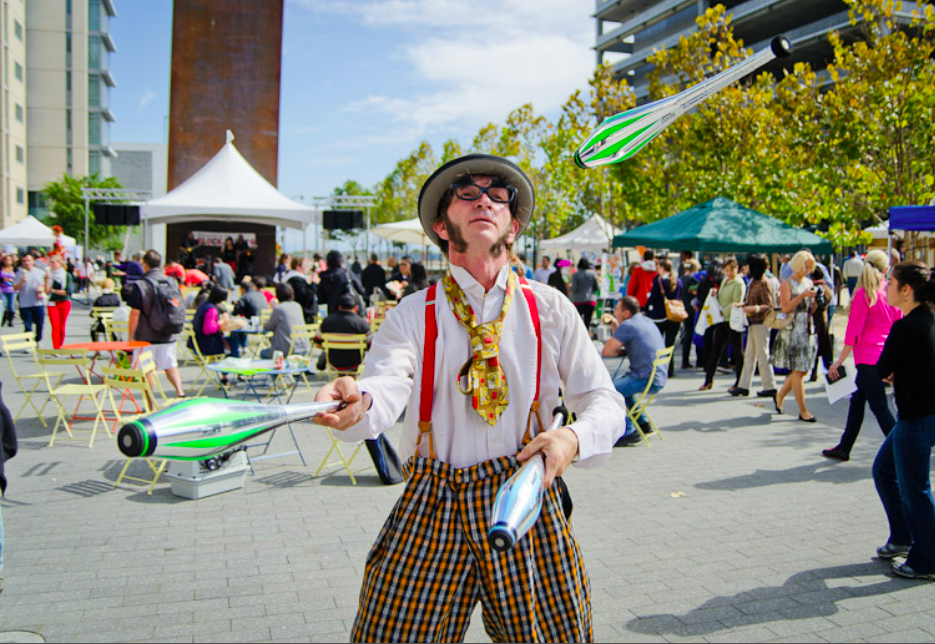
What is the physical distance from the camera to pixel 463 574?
2.02 m

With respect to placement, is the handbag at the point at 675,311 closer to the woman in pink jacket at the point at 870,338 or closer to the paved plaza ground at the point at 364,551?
the paved plaza ground at the point at 364,551

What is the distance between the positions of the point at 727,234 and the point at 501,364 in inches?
406

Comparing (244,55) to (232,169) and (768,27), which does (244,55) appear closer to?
(232,169)

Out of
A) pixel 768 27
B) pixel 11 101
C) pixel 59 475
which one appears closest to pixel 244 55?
pixel 59 475

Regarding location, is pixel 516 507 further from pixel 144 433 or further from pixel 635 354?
pixel 635 354

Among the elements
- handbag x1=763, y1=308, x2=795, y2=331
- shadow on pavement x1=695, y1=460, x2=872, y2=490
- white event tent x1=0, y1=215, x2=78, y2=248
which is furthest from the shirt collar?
white event tent x1=0, y1=215, x2=78, y2=248

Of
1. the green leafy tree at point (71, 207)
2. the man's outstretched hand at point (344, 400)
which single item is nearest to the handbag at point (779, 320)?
the man's outstretched hand at point (344, 400)

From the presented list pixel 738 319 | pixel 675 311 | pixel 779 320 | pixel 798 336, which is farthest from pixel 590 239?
pixel 798 336

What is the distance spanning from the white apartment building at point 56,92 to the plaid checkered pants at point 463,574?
228 ft

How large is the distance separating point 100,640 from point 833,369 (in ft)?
20.2

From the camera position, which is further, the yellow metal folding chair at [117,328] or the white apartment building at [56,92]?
the white apartment building at [56,92]

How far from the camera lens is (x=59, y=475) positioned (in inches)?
248

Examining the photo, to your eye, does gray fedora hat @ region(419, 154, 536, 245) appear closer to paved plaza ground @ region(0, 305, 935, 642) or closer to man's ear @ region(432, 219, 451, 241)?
man's ear @ region(432, 219, 451, 241)

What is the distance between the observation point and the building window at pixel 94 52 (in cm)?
7326
